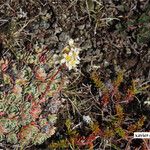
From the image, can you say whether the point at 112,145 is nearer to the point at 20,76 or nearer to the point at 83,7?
the point at 20,76

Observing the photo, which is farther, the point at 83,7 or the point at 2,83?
the point at 83,7

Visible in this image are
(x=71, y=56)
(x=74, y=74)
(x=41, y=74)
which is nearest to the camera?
(x=71, y=56)

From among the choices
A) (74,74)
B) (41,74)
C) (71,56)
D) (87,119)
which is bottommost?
(87,119)

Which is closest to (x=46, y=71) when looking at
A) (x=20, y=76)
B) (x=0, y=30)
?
(x=20, y=76)

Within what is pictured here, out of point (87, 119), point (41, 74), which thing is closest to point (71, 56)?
point (41, 74)

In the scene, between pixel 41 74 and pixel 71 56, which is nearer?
pixel 71 56

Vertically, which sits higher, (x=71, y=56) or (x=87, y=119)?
(x=71, y=56)

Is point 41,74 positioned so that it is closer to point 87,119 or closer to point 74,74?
point 74,74

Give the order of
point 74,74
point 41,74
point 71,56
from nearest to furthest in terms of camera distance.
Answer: point 71,56 < point 41,74 < point 74,74
